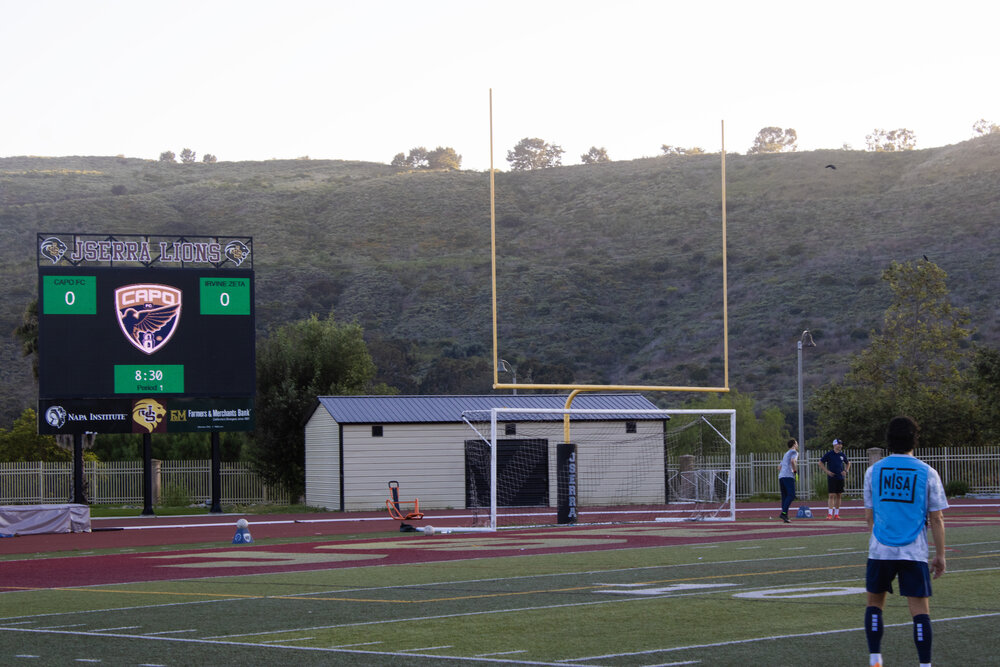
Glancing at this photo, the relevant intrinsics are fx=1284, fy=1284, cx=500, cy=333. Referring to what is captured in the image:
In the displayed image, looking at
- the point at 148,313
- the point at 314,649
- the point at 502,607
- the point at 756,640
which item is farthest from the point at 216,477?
the point at 756,640

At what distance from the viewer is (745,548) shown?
18.8 m

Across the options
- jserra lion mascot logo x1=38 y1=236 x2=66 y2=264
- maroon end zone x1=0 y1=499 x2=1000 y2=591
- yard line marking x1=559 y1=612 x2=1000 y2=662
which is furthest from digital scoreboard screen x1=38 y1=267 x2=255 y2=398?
yard line marking x1=559 y1=612 x2=1000 y2=662

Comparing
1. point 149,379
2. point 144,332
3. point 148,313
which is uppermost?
point 148,313

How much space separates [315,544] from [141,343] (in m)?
14.4

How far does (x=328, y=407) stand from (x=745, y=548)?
20336 millimetres

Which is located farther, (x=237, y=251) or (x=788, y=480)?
(x=237, y=251)

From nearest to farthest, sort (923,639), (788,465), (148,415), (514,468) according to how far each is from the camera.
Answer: (923,639) < (788,465) < (148,415) < (514,468)

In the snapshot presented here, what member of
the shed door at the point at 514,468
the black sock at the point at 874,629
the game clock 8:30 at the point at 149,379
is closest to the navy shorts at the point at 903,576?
the black sock at the point at 874,629

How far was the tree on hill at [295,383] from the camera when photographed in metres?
44.5

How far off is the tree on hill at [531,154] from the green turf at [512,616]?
431ft

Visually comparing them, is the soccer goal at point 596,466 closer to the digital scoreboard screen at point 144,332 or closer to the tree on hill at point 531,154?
the digital scoreboard screen at point 144,332

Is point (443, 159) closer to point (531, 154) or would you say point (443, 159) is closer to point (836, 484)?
point (531, 154)

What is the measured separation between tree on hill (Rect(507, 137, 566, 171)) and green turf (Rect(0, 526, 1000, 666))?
131289 millimetres

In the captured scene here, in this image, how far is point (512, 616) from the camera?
449 inches
